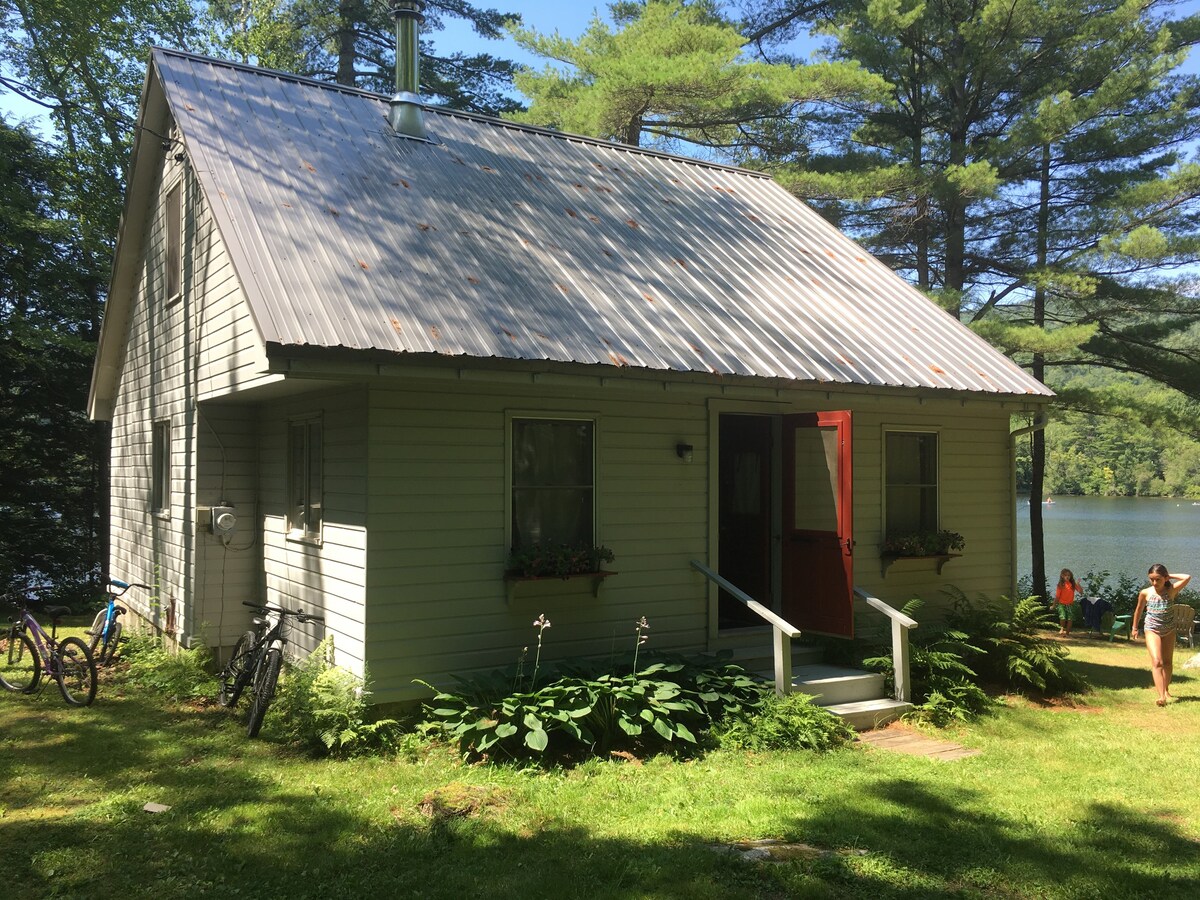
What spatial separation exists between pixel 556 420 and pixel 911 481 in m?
4.14

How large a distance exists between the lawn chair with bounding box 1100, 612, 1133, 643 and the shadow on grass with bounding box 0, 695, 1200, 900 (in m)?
9.42

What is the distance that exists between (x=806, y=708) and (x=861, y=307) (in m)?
4.87

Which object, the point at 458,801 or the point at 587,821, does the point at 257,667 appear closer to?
the point at 458,801

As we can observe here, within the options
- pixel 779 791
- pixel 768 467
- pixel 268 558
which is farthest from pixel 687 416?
pixel 268 558

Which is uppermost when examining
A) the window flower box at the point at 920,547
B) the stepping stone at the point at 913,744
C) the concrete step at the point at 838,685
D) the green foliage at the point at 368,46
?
the green foliage at the point at 368,46

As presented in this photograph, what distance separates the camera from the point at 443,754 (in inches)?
251

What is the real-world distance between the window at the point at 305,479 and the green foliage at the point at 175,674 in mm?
1576

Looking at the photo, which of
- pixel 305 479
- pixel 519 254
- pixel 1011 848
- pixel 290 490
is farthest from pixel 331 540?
pixel 1011 848

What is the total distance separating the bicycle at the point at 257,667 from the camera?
6.92 m

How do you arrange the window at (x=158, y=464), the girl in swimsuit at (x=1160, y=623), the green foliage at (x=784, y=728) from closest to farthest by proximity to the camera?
the green foliage at (x=784, y=728) → the girl in swimsuit at (x=1160, y=623) → the window at (x=158, y=464)

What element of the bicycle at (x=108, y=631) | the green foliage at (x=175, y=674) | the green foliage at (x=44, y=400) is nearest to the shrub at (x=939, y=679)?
the green foliage at (x=175, y=674)

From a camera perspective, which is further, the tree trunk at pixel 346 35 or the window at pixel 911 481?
the tree trunk at pixel 346 35

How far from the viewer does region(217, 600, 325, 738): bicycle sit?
6.92 meters

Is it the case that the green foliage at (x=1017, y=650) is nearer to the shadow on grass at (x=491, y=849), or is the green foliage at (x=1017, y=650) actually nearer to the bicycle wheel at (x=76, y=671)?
the shadow on grass at (x=491, y=849)
